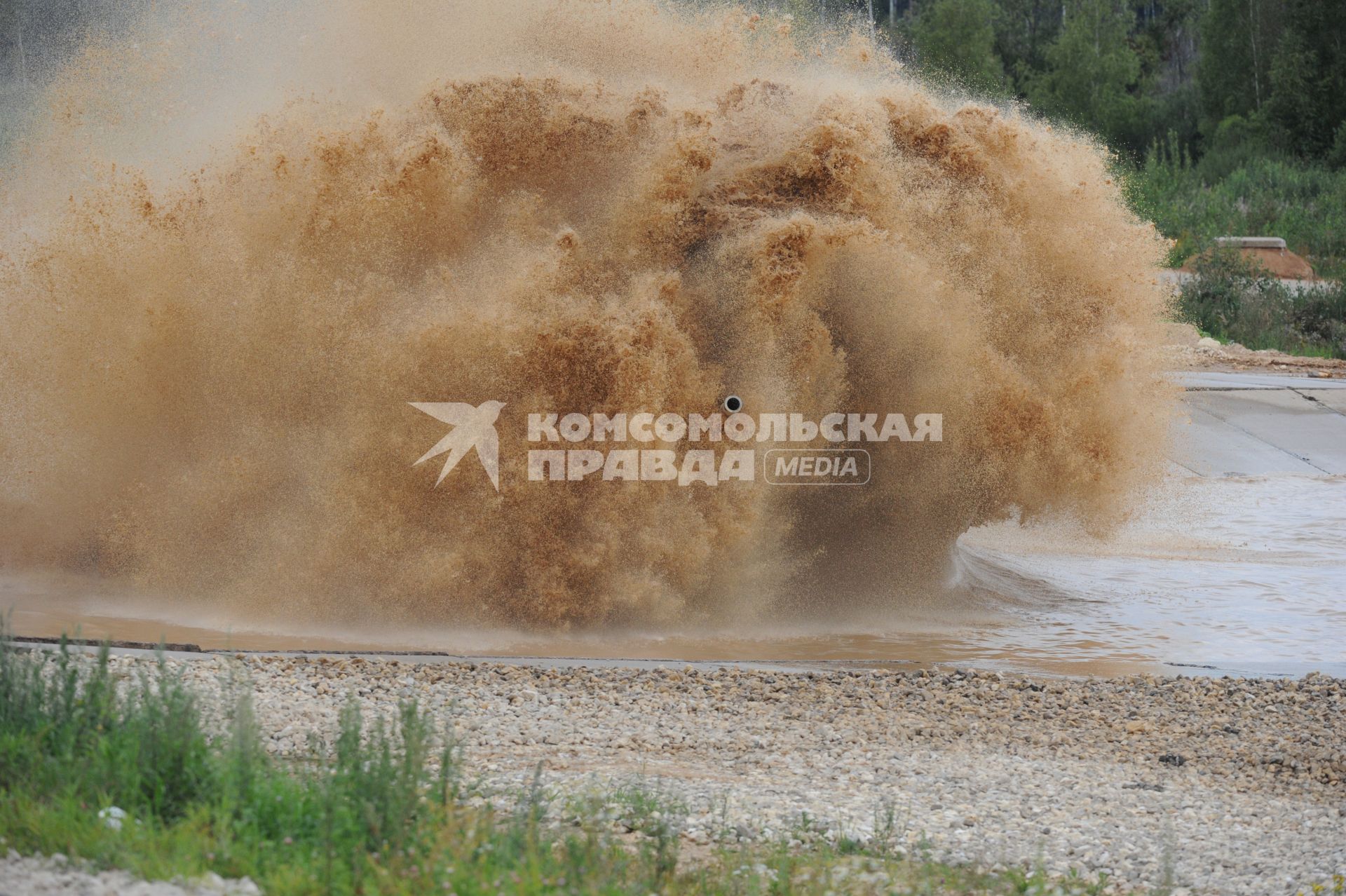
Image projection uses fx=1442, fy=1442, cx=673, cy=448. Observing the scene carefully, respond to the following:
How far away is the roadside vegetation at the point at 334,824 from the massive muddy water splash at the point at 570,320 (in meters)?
3.91

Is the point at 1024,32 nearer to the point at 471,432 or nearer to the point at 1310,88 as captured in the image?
the point at 1310,88

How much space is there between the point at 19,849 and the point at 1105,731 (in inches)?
169

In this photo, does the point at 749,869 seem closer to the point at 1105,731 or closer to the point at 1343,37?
the point at 1105,731

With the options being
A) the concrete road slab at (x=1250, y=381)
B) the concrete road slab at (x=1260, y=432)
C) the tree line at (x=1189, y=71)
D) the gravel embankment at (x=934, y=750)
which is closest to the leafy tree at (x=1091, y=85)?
the tree line at (x=1189, y=71)

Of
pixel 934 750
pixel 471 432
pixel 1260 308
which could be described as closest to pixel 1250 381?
pixel 1260 308

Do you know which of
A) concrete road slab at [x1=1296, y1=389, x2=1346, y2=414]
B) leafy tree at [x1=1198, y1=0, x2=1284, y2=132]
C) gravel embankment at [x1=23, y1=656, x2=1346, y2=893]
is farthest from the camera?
leafy tree at [x1=1198, y1=0, x2=1284, y2=132]

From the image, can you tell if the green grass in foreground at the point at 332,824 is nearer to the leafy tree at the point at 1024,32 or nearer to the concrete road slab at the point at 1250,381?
the concrete road slab at the point at 1250,381

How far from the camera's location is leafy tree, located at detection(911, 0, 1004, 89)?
43.5 meters

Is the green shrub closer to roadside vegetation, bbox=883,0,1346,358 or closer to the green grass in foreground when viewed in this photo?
roadside vegetation, bbox=883,0,1346,358

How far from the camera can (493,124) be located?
8625mm

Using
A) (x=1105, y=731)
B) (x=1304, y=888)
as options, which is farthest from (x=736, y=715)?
(x=1304, y=888)

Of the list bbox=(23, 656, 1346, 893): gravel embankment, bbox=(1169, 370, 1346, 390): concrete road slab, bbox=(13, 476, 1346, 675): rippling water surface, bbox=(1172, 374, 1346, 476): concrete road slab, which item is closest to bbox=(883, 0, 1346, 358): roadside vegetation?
bbox=(1169, 370, 1346, 390): concrete road slab

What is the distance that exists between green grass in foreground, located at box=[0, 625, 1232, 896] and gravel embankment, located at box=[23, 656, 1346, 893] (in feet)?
0.80

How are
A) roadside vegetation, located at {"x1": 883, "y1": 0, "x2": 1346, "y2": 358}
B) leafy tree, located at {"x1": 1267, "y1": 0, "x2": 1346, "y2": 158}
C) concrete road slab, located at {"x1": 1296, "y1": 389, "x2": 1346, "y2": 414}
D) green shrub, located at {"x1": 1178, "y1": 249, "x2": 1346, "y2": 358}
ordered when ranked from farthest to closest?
leafy tree, located at {"x1": 1267, "y1": 0, "x2": 1346, "y2": 158}, roadside vegetation, located at {"x1": 883, "y1": 0, "x2": 1346, "y2": 358}, green shrub, located at {"x1": 1178, "y1": 249, "x2": 1346, "y2": 358}, concrete road slab, located at {"x1": 1296, "y1": 389, "x2": 1346, "y2": 414}
